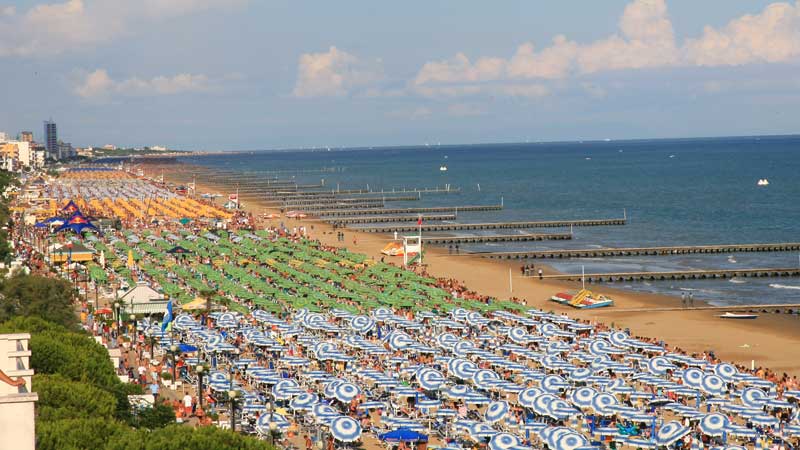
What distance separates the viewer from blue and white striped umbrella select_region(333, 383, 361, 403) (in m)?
34.8

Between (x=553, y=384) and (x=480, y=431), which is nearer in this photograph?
(x=480, y=431)

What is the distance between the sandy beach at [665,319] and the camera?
4797cm

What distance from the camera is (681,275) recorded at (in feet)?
234

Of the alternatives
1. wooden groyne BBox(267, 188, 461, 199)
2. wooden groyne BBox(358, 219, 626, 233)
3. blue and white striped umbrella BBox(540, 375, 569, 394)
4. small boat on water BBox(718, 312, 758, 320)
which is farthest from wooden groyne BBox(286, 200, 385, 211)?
blue and white striped umbrella BBox(540, 375, 569, 394)

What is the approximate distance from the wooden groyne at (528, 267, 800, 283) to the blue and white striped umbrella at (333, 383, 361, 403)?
37.9m

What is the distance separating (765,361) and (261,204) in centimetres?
10465

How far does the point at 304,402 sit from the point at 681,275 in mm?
43512

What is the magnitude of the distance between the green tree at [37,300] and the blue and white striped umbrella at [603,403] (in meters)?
23.2

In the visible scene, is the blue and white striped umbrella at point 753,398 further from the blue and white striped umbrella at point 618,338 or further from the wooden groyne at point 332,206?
the wooden groyne at point 332,206

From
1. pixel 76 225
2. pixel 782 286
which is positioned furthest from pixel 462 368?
pixel 76 225

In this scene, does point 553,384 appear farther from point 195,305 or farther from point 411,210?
point 411,210

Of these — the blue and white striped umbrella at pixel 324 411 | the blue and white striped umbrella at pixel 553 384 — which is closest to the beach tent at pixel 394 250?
the blue and white striped umbrella at pixel 553 384

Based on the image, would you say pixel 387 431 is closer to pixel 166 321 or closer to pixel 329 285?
pixel 166 321

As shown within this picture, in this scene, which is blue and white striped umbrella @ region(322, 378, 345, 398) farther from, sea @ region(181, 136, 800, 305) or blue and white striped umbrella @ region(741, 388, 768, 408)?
sea @ region(181, 136, 800, 305)
